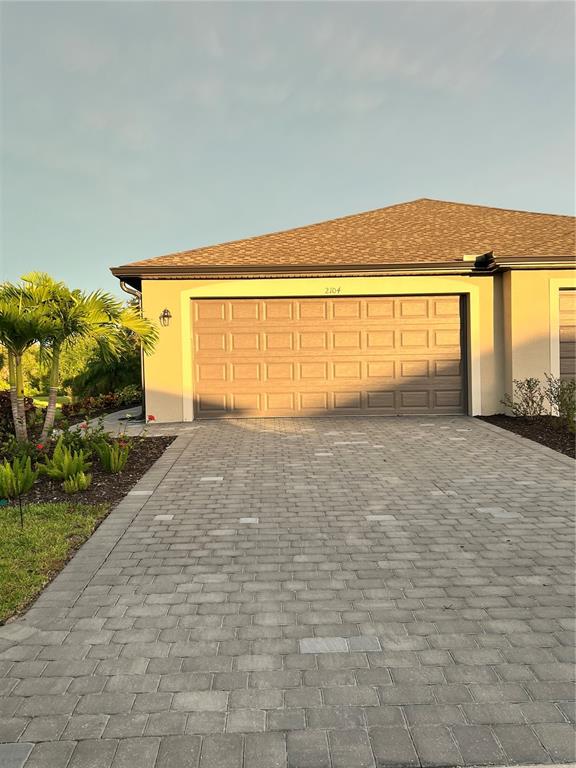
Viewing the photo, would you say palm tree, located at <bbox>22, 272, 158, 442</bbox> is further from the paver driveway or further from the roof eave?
the roof eave

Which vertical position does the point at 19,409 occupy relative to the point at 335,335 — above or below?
below


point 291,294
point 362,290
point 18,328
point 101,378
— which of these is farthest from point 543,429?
point 101,378

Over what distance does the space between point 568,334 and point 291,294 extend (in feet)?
20.3

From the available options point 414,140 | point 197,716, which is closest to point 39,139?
point 414,140

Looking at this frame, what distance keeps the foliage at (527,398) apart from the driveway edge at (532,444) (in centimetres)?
85

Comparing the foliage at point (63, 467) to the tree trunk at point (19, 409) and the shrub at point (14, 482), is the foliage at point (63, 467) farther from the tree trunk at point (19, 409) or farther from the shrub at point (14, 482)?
the tree trunk at point (19, 409)

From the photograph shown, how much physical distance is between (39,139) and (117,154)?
254 centimetres

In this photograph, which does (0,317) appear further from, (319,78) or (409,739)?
(319,78)

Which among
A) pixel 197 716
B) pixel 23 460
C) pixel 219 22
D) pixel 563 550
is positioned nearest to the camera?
pixel 197 716

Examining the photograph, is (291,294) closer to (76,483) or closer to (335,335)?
(335,335)

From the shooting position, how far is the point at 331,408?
34.6 feet

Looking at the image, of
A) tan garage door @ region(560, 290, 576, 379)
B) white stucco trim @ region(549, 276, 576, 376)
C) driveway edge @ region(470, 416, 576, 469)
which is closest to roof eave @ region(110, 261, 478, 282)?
white stucco trim @ region(549, 276, 576, 376)

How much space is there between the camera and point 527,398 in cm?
977

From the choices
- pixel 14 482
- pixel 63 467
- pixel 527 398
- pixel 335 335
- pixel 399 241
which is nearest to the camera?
pixel 14 482
